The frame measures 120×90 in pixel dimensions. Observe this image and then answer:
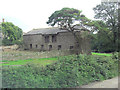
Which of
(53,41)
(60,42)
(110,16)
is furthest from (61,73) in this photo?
(53,41)

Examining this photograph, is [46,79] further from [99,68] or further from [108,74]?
[108,74]

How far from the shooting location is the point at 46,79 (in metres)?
4.98

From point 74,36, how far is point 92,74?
1272 cm

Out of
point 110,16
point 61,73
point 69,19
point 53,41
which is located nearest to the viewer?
point 61,73

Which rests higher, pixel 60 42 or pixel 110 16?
pixel 110 16

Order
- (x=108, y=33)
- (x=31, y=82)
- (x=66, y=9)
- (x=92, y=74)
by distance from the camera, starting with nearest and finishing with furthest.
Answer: (x=31, y=82) < (x=92, y=74) < (x=108, y=33) < (x=66, y=9)

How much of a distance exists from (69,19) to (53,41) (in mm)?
4416

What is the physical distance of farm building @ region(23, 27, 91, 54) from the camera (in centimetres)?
1900

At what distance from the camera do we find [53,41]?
19.5m

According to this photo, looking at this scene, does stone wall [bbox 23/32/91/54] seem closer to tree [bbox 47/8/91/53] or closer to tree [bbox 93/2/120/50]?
tree [bbox 47/8/91/53]

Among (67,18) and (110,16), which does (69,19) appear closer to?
(67,18)

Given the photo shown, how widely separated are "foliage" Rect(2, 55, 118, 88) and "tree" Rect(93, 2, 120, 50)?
5.79 metres

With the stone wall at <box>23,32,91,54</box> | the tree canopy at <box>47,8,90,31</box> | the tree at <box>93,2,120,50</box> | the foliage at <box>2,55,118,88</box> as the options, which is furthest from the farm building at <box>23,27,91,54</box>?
the foliage at <box>2,55,118,88</box>

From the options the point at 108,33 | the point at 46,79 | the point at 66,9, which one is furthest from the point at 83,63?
the point at 66,9
